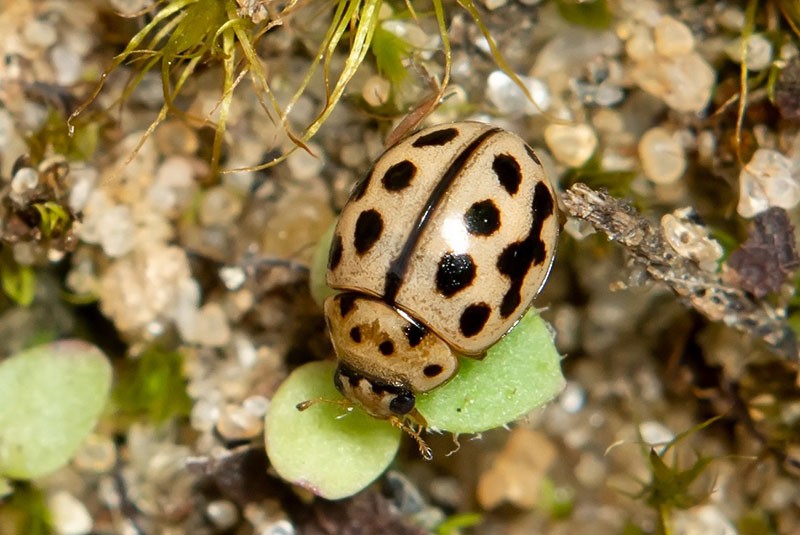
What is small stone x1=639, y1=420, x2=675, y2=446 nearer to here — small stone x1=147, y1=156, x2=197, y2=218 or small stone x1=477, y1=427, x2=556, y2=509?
small stone x1=477, y1=427, x2=556, y2=509

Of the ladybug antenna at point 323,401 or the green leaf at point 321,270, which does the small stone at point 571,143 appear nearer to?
the green leaf at point 321,270

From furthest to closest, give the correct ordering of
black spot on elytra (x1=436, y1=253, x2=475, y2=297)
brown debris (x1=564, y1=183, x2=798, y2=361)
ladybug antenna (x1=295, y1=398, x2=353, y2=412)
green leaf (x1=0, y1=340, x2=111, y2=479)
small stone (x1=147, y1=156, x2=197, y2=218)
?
small stone (x1=147, y1=156, x2=197, y2=218) → green leaf (x1=0, y1=340, x2=111, y2=479) → ladybug antenna (x1=295, y1=398, x2=353, y2=412) → brown debris (x1=564, y1=183, x2=798, y2=361) → black spot on elytra (x1=436, y1=253, x2=475, y2=297)

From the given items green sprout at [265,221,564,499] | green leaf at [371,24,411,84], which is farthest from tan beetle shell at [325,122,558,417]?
green leaf at [371,24,411,84]

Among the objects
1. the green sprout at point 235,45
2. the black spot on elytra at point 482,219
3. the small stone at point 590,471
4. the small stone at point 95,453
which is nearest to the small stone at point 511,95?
the green sprout at point 235,45

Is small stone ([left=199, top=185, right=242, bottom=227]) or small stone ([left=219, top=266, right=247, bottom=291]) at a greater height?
small stone ([left=199, top=185, right=242, bottom=227])

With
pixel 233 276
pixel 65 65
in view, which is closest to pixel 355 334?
pixel 233 276

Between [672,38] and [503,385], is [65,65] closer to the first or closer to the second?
[503,385]
